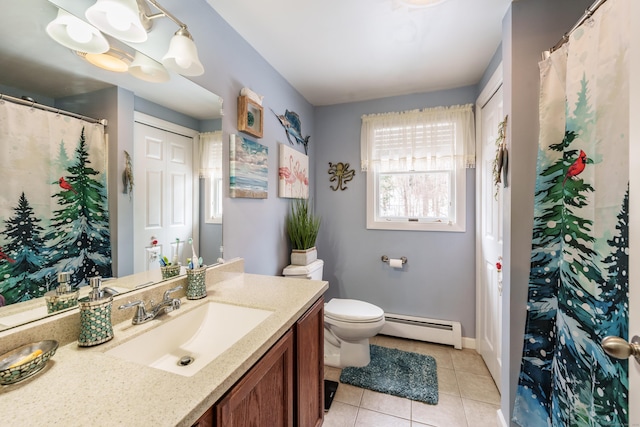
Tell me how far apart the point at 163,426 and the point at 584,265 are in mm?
1365

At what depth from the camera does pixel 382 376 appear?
1.92 m

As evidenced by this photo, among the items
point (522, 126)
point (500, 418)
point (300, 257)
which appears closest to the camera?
point (522, 126)

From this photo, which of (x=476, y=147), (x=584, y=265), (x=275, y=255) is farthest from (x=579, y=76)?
(x=275, y=255)

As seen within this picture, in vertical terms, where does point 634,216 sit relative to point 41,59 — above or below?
below

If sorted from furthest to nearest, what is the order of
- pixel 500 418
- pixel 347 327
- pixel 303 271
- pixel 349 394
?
pixel 303 271 → pixel 347 327 → pixel 349 394 → pixel 500 418

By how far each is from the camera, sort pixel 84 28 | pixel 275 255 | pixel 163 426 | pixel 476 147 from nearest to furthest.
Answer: pixel 163 426, pixel 84 28, pixel 275 255, pixel 476 147

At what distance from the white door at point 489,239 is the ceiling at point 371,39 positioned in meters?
0.34

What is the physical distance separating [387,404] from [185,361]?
54.0 inches

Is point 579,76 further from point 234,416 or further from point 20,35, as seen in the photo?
point 20,35

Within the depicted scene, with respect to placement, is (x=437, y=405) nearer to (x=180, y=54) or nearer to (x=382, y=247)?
Answer: (x=382, y=247)

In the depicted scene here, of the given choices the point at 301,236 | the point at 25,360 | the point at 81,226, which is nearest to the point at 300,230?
the point at 301,236

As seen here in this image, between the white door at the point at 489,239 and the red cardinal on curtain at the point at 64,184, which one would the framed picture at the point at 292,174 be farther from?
the white door at the point at 489,239

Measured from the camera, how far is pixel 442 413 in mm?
1588

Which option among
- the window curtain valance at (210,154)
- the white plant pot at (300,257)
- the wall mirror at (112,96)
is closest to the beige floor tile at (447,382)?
the white plant pot at (300,257)
